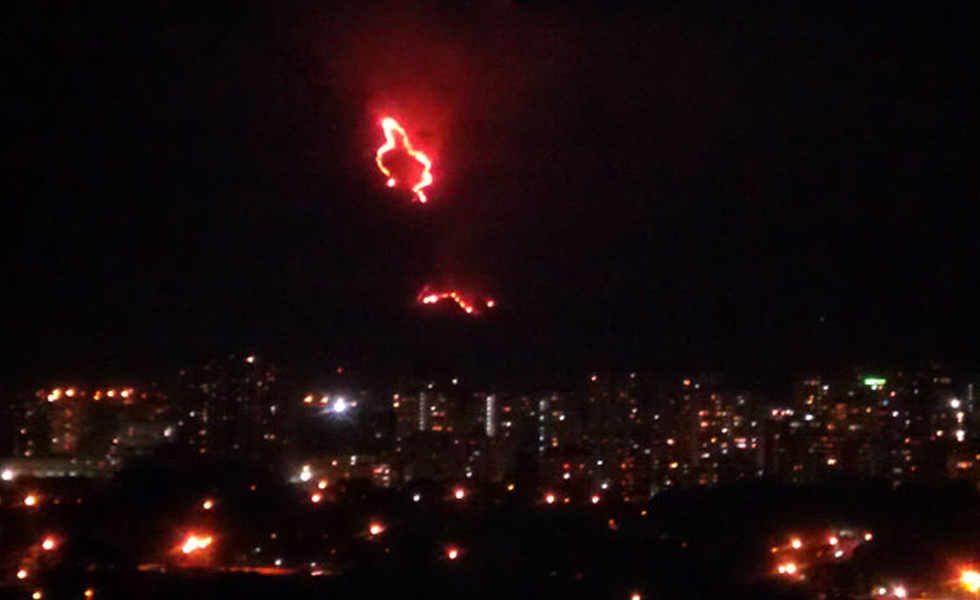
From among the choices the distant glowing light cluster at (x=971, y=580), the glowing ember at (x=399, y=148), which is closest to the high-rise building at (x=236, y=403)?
the distant glowing light cluster at (x=971, y=580)

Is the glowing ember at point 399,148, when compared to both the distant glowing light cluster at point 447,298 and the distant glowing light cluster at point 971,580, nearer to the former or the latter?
the distant glowing light cluster at point 447,298

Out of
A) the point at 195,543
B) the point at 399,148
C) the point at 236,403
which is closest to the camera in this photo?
the point at 399,148

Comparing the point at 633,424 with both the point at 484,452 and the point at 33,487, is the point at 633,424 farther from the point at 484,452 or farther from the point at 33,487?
the point at 33,487

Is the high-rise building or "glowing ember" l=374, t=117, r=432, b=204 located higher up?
the high-rise building

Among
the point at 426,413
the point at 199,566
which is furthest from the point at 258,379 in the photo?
the point at 199,566

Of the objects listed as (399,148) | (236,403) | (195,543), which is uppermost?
(236,403)

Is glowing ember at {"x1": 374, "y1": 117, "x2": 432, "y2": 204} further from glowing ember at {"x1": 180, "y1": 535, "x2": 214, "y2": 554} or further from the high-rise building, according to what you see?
the high-rise building

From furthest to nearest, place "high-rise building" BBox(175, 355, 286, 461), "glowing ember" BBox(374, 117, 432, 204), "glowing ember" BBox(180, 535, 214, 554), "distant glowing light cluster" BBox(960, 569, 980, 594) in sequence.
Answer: "high-rise building" BBox(175, 355, 286, 461) → "glowing ember" BBox(180, 535, 214, 554) → "distant glowing light cluster" BBox(960, 569, 980, 594) → "glowing ember" BBox(374, 117, 432, 204)

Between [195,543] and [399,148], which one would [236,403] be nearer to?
[195,543]

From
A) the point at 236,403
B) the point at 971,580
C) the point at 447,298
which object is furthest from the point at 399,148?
the point at 236,403

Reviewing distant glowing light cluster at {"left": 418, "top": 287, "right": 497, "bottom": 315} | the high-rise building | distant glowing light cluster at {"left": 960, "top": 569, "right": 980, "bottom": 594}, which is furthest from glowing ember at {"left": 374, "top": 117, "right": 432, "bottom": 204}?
the high-rise building
